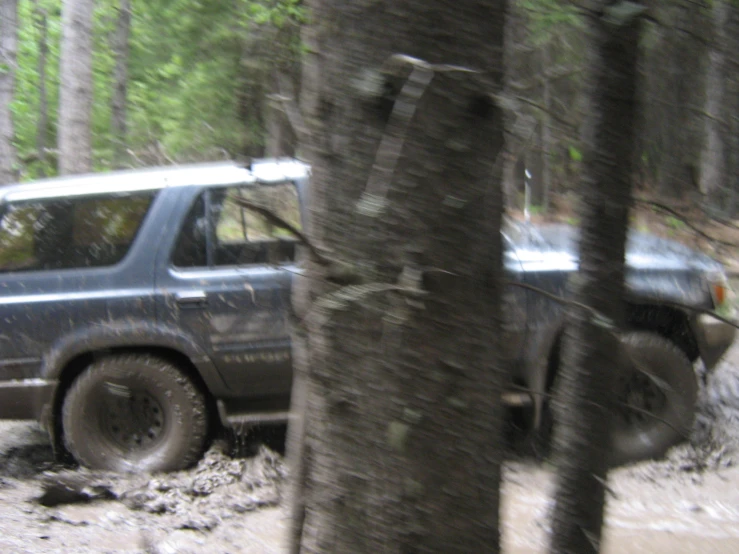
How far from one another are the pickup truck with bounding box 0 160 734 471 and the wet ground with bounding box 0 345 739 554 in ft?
0.68

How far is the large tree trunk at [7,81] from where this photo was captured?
11320mm

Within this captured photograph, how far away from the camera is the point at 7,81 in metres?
11.5

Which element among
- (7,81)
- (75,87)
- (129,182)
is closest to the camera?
(129,182)

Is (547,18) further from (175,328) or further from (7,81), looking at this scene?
(7,81)

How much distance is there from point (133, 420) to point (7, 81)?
24.2ft

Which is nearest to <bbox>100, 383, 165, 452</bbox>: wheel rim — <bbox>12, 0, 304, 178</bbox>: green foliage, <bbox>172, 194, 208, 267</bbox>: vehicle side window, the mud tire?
<bbox>172, 194, 208, 267</bbox>: vehicle side window

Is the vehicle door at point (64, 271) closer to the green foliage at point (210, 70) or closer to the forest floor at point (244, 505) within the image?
the green foliage at point (210, 70)

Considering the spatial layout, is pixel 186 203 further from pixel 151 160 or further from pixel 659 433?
pixel 659 433

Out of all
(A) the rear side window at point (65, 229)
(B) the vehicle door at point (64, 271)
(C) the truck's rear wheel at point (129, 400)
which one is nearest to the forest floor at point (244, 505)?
(C) the truck's rear wheel at point (129, 400)

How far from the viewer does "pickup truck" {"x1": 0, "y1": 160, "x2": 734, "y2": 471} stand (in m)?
5.70

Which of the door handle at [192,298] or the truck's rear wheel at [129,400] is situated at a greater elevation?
the door handle at [192,298]

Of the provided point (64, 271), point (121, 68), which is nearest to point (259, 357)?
point (64, 271)

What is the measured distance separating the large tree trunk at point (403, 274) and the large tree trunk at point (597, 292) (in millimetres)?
989

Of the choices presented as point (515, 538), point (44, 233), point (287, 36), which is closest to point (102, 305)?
point (44, 233)
